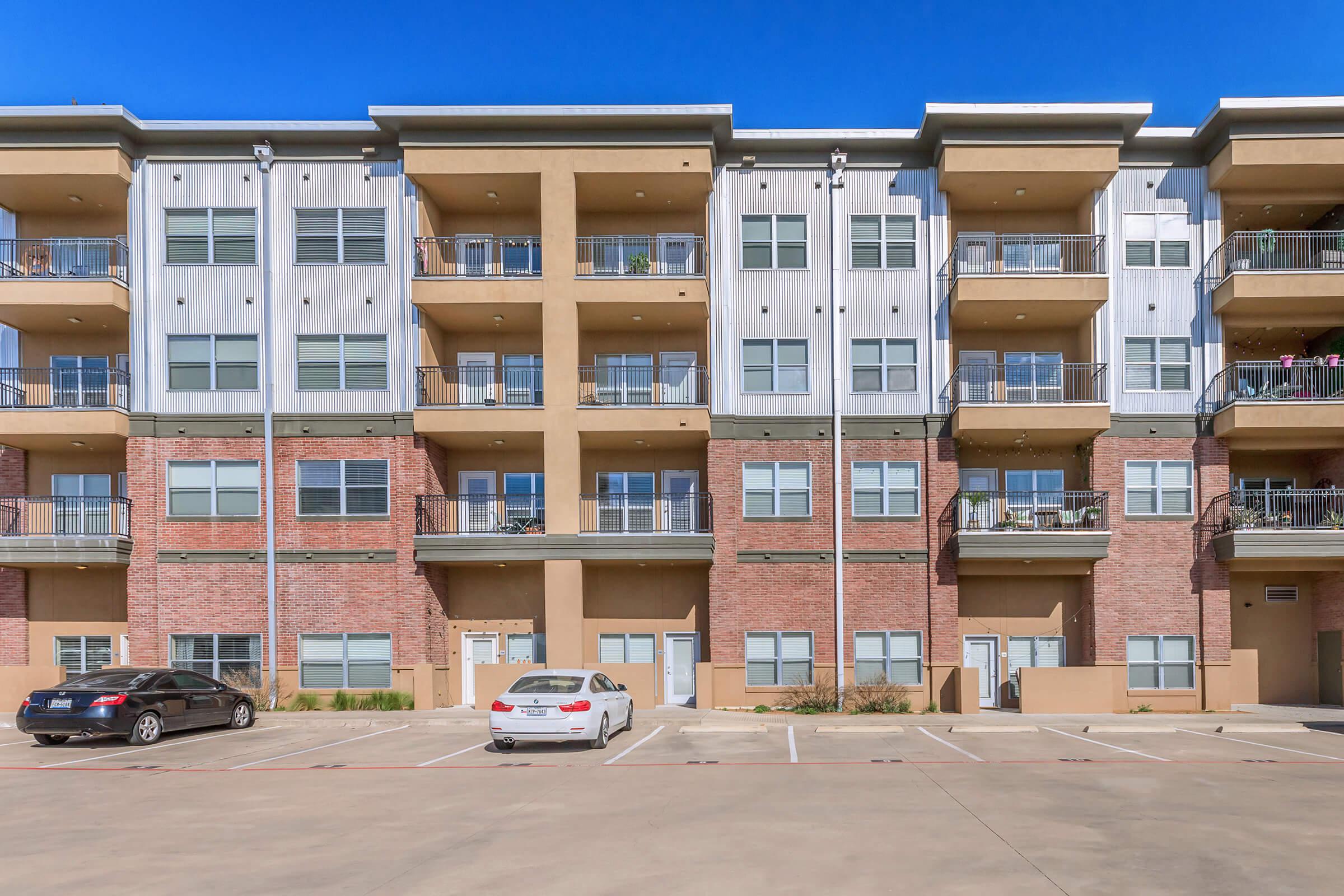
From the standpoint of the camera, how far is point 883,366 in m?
25.4

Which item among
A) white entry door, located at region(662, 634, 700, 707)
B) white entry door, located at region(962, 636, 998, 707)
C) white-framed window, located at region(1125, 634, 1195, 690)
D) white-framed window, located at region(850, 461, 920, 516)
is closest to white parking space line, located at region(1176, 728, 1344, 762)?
white-framed window, located at region(1125, 634, 1195, 690)

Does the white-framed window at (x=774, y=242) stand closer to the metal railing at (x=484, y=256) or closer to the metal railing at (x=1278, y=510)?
the metal railing at (x=484, y=256)

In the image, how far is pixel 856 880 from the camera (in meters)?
8.42

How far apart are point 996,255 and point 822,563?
9.79m

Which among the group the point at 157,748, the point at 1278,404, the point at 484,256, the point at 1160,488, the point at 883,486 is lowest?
the point at 157,748

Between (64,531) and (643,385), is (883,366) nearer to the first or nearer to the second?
(643,385)

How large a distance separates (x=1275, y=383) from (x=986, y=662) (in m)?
10.9

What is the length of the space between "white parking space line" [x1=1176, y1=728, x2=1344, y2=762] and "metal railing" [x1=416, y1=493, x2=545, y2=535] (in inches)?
628

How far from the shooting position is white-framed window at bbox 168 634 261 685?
24.6 meters

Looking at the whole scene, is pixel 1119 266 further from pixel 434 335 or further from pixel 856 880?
pixel 856 880

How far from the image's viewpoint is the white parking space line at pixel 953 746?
1617cm

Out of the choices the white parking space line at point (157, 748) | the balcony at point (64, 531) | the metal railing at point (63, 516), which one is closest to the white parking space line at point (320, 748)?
the white parking space line at point (157, 748)

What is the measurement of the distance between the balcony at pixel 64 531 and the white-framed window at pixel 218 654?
8.60 ft

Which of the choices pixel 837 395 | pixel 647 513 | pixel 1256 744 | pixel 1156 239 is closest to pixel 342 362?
pixel 647 513
